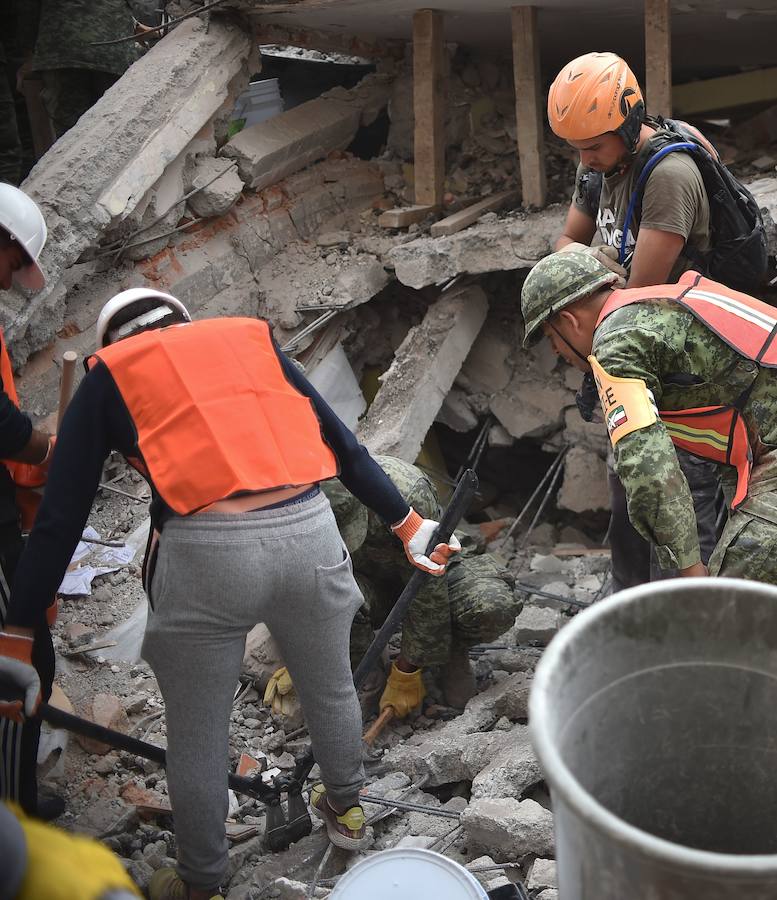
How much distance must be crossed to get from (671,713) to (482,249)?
3.98m

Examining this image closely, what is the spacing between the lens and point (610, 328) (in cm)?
263

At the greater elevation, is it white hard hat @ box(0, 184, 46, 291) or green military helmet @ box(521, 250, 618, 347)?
white hard hat @ box(0, 184, 46, 291)

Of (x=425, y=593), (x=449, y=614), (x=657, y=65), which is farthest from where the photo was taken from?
(x=657, y=65)

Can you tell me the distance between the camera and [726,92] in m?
6.29

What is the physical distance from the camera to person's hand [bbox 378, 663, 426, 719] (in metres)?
3.90

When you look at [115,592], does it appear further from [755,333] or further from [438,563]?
[755,333]

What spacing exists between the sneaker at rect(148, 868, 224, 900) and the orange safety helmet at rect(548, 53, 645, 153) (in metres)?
2.76

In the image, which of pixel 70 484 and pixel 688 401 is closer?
pixel 70 484

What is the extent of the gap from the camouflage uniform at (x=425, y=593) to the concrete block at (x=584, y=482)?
5.80 ft

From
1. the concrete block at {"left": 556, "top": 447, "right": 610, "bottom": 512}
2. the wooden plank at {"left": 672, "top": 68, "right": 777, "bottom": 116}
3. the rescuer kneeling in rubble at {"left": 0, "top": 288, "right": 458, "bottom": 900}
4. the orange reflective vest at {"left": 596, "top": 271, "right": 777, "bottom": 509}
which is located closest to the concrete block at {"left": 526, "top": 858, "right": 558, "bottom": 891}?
the rescuer kneeling in rubble at {"left": 0, "top": 288, "right": 458, "bottom": 900}

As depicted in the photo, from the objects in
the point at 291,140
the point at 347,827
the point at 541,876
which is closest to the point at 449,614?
the point at 347,827

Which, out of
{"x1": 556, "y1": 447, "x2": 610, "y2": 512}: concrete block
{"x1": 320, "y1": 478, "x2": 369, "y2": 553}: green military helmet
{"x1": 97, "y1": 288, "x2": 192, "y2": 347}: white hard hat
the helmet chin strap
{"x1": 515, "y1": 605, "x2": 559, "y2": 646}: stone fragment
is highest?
{"x1": 97, "y1": 288, "x2": 192, "y2": 347}: white hard hat

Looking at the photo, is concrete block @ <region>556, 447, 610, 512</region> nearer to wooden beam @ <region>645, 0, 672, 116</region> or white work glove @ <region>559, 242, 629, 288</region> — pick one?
wooden beam @ <region>645, 0, 672, 116</region>

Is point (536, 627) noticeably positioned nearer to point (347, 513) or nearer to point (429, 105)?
point (347, 513)
